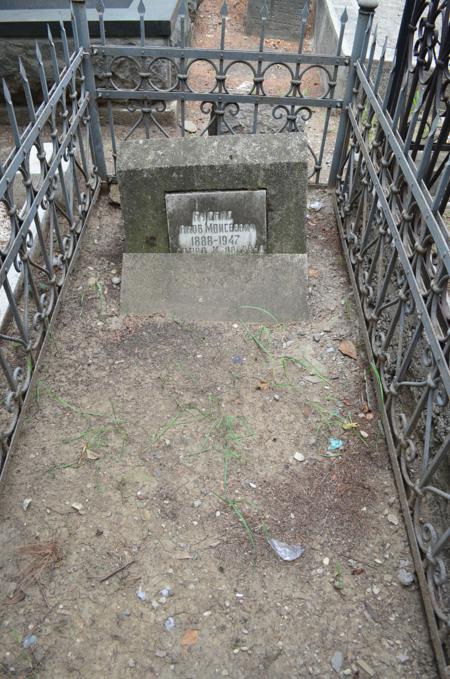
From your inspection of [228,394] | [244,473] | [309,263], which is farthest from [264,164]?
[244,473]

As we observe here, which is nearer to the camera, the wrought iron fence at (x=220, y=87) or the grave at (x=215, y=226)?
the grave at (x=215, y=226)

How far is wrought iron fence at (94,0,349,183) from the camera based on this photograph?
3.76 meters

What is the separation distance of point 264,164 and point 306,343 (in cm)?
106

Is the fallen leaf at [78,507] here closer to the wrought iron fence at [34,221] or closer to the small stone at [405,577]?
the wrought iron fence at [34,221]

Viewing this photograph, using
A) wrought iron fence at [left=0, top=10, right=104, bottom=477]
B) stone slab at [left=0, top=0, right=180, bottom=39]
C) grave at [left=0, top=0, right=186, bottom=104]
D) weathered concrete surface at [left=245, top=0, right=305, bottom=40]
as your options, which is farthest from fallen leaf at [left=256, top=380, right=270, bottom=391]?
weathered concrete surface at [left=245, top=0, right=305, bottom=40]

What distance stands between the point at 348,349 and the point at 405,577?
4.33 feet

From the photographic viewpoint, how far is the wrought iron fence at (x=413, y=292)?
7.11ft

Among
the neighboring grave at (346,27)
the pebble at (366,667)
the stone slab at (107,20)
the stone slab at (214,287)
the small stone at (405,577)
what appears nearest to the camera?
the pebble at (366,667)

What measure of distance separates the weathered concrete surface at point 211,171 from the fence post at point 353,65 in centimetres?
89

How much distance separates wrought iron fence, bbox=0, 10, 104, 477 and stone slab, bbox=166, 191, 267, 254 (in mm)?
694

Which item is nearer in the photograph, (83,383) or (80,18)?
(83,383)

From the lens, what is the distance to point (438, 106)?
245cm

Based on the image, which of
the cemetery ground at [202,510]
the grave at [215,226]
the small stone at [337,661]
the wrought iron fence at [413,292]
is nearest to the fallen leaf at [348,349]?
the cemetery ground at [202,510]

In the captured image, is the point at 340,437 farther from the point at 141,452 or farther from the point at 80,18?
the point at 80,18
